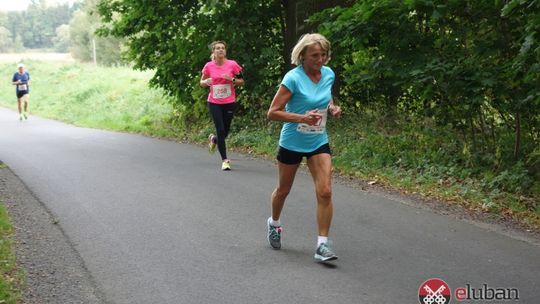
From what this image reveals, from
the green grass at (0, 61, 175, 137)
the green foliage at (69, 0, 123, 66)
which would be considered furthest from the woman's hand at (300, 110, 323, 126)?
the green foliage at (69, 0, 123, 66)

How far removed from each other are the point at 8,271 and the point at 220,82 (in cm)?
573

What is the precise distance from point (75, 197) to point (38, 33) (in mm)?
141314

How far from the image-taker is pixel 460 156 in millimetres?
9125

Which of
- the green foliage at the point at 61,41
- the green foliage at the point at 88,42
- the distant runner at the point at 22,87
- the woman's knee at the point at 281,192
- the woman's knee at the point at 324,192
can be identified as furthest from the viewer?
the green foliage at the point at 61,41

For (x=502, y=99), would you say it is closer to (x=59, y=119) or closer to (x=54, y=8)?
(x=59, y=119)

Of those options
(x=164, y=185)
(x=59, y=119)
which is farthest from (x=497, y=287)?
(x=59, y=119)

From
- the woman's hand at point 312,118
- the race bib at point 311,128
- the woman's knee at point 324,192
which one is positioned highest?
the woman's hand at point 312,118

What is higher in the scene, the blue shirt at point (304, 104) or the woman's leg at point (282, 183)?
the blue shirt at point (304, 104)

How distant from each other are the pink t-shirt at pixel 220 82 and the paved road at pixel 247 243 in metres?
1.34

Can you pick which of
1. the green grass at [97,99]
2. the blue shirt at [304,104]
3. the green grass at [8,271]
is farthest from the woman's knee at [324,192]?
the green grass at [97,99]
